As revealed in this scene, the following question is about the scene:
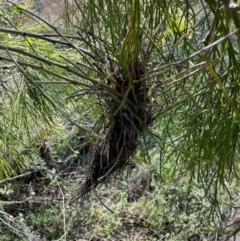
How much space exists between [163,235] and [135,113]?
1.07 metres

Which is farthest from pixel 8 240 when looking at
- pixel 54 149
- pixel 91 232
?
pixel 54 149

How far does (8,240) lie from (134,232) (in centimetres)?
42

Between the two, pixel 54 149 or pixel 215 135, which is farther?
pixel 54 149

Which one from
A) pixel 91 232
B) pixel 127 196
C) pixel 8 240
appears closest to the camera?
pixel 8 240

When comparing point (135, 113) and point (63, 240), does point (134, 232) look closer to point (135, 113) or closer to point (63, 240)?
point (63, 240)

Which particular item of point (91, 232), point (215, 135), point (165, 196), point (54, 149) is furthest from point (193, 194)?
point (215, 135)

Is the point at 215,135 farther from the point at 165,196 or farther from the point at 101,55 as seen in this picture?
the point at 165,196

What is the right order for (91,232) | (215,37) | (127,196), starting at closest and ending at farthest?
(215,37)
(91,232)
(127,196)

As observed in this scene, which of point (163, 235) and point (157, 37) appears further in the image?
point (163, 235)

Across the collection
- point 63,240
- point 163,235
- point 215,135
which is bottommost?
point 163,235

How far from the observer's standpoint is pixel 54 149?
178cm

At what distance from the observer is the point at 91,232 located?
159 cm

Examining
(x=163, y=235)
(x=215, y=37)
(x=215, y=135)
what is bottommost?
(x=163, y=235)

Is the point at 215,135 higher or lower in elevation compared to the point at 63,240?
higher
